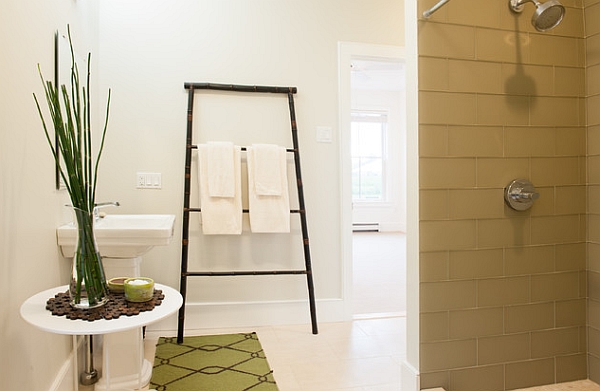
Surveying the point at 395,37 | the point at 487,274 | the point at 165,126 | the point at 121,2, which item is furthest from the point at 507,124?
the point at 121,2

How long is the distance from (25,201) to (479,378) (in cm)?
190

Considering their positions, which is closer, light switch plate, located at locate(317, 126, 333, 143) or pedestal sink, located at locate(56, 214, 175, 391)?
pedestal sink, located at locate(56, 214, 175, 391)

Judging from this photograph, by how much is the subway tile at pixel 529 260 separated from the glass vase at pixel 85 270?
1577 millimetres

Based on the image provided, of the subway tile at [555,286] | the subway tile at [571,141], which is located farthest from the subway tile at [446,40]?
the subway tile at [555,286]

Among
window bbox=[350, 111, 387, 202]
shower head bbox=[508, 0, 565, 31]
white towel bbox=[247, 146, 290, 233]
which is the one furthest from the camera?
window bbox=[350, 111, 387, 202]

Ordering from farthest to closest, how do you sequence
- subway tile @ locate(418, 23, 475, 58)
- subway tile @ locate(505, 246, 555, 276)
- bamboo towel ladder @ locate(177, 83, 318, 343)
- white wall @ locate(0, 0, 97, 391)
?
1. bamboo towel ladder @ locate(177, 83, 318, 343)
2. subway tile @ locate(505, 246, 555, 276)
3. subway tile @ locate(418, 23, 475, 58)
4. white wall @ locate(0, 0, 97, 391)

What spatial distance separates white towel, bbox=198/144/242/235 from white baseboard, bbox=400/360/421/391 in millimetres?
1360

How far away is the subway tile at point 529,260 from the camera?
1794 millimetres

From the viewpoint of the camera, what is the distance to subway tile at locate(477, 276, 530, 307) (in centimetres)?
177

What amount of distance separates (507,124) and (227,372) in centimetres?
177

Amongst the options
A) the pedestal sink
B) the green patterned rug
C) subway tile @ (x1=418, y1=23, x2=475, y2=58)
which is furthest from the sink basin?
subway tile @ (x1=418, y1=23, x2=475, y2=58)

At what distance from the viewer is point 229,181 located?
108 inches

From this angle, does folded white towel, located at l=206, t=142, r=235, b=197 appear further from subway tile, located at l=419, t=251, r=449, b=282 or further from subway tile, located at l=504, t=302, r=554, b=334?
subway tile, located at l=504, t=302, r=554, b=334

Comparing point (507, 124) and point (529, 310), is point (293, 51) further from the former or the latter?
point (529, 310)
